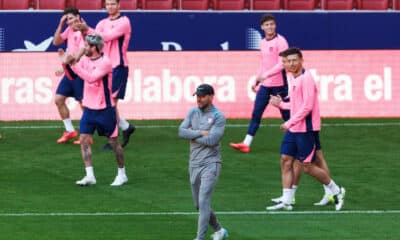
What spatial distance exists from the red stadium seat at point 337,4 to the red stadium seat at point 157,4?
12.2 feet

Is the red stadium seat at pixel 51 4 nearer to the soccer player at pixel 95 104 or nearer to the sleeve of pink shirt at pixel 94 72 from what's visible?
the soccer player at pixel 95 104


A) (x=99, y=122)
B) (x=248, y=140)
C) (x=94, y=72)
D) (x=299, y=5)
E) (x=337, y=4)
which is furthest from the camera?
(x=337, y=4)

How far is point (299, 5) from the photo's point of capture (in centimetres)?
3014

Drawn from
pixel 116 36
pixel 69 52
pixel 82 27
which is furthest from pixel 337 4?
pixel 82 27

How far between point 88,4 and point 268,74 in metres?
9.77

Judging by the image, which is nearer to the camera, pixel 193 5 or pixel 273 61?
pixel 273 61

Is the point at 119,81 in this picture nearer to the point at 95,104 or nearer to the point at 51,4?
the point at 95,104

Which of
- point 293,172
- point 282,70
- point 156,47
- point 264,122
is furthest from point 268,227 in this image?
point 156,47

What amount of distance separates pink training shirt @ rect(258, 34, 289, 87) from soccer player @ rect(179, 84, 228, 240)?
657 centimetres

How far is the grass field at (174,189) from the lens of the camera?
49.6 ft

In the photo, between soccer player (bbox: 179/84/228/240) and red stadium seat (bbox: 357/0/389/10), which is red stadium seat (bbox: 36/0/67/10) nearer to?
red stadium seat (bbox: 357/0/389/10)

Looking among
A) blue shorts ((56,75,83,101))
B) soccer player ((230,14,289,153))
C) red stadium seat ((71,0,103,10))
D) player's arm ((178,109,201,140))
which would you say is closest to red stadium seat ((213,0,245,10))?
red stadium seat ((71,0,103,10))

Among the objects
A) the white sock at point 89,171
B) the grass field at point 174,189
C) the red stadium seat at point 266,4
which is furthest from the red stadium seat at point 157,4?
the white sock at point 89,171

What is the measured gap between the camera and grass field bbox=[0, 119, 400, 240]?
15.1 meters
